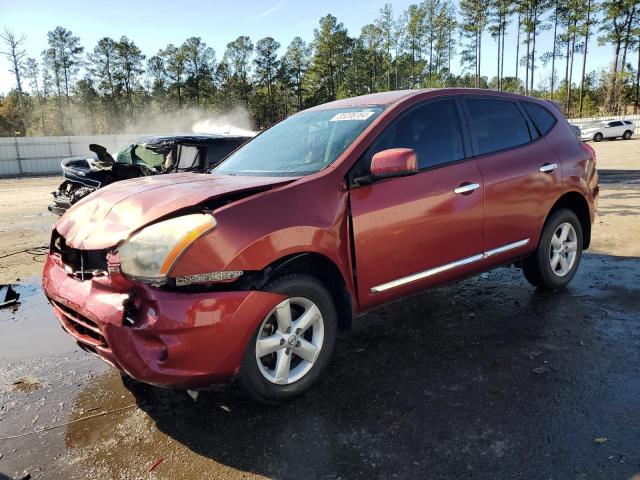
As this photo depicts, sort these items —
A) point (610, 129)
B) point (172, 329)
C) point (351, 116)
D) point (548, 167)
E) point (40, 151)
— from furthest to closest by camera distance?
point (610, 129)
point (40, 151)
point (548, 167)
point (351, 116)
point (172, 329)

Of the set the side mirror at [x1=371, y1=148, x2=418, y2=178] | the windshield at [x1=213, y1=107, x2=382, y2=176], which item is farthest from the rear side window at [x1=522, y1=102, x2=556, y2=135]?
the side mirror at [x1=371, y1=148, x2=418, y2=178]

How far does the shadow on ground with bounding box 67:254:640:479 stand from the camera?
94.9 inches

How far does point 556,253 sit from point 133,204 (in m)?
3.84

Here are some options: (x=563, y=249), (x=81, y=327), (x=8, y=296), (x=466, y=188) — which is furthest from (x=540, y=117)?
(x=8, y=296)

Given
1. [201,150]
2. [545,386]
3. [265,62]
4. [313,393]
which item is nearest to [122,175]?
[201,150]

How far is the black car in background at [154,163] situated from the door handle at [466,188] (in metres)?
4.47

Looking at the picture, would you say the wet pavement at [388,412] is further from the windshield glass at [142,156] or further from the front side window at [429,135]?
the windshield glass at [142,156]

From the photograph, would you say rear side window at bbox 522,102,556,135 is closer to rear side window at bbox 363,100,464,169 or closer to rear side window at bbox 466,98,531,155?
rear side window at bbox 466,98,531,155

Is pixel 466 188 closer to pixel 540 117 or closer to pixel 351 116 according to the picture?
pixel 351 116

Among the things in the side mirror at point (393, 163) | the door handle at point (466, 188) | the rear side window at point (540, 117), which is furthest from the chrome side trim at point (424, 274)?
the rear side window at point (540, 117)

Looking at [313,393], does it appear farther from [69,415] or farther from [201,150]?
[201,150]

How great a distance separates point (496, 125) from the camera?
13.9ft

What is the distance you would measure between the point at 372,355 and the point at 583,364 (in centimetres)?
141

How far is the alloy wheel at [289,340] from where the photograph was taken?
111 inches
